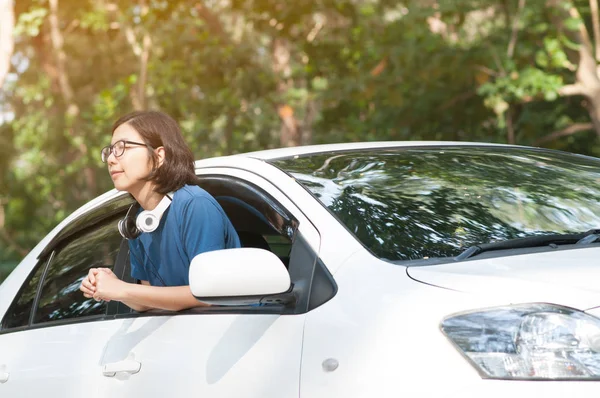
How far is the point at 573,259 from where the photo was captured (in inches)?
97.0

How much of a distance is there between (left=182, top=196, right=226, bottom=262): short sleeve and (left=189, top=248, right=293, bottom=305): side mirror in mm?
514

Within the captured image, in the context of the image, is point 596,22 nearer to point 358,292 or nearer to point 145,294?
point 145,294

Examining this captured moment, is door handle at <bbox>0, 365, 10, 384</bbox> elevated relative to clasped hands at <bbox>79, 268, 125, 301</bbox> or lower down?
lower down

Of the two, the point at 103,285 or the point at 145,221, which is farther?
the point at 145,221

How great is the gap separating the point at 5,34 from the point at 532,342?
41.5 ft

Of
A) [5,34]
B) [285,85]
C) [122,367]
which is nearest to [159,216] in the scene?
[122,367]

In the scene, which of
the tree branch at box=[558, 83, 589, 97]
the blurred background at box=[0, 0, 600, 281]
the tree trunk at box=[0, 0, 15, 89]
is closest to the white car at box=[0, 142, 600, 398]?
the tree trunk at box=[0, 0, 15, 89]

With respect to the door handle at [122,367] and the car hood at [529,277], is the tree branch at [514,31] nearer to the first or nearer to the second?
the door handle at [122,367]

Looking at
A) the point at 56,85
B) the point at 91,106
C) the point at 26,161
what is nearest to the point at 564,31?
the point at 91,106

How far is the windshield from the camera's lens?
275 centimetres

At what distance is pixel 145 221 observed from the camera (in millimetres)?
3137

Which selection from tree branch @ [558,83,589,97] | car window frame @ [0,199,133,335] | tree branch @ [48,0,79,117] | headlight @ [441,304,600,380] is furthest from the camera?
tree branch @ [48,0,79,117]

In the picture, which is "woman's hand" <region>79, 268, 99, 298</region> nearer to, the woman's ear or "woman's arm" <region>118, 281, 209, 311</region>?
"woman's arm" <region>118, 281, 209, 311</region>

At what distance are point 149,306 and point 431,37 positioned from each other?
13.8 m
